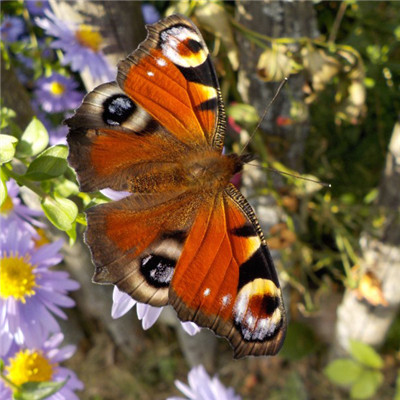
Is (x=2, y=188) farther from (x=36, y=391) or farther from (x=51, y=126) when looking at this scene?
(x=51, y=126)

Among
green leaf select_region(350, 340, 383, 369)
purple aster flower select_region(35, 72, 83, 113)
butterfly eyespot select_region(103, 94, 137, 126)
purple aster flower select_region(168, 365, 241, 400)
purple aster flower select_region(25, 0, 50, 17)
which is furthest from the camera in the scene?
green leaf select_region(350, 340, 383, 369)

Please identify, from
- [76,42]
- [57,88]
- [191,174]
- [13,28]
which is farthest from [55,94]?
[191,174]

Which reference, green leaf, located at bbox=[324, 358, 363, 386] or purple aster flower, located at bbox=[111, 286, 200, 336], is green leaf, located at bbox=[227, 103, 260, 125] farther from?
green leaf, located at bbox=[324, 358, 363, 386]

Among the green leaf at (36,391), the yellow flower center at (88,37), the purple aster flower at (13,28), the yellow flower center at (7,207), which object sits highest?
the yellow flower center at (88,37)

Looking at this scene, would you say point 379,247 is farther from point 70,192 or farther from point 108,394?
point 108,394

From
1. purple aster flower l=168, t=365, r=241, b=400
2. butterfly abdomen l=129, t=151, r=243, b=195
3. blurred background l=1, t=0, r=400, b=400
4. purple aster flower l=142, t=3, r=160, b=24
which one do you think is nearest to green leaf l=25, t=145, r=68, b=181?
blurred background l=1, t=0, r=400, b=400

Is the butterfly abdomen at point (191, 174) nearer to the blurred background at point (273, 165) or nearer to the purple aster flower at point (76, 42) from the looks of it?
the blurred background at point (273, 165)

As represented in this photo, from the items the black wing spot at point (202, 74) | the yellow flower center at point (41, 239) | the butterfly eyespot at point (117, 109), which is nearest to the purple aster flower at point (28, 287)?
the yellow flower center at point (41, 239)

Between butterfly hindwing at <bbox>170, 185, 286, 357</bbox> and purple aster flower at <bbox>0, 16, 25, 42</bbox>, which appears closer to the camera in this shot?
butterfly hindwing at <bbox>170, 185, 286, 357</bbox>
